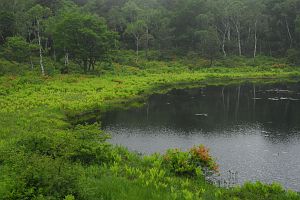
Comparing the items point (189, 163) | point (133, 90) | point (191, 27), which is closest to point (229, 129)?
point (189, 163)

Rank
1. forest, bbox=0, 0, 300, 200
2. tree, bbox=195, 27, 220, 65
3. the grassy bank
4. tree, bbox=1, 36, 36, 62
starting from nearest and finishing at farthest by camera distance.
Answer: the grassy bank → forest, bbox=0, 0, 300, 200 → tree, bbox=1, 36, 36, 62 → tree, bbox=195, 27, 220, 65

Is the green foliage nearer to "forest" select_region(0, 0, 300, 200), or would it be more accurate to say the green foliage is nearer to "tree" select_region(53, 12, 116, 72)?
"forest" select_region(0, 0, 300, 200)

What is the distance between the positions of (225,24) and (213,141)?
2887 inches

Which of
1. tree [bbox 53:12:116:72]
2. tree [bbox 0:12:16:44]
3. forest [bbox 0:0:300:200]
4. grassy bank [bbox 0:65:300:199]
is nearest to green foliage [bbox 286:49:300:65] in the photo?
forest [bbox 0:0:300:200]

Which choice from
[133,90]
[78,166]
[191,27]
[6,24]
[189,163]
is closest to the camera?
[78,166]

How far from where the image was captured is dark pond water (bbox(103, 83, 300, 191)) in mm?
23530

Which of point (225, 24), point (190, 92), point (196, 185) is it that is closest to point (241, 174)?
point (196, 185)

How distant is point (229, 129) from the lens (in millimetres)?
33062

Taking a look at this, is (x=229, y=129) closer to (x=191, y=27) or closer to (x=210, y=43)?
(x=210, y=43)

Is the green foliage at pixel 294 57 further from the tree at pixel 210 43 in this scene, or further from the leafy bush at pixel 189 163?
the leafy bush at pixel 189 163

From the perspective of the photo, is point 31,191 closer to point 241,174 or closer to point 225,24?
point 241,174

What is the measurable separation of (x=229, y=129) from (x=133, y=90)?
66.2ft

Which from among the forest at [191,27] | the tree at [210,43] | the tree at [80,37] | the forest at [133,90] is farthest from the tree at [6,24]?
the tree at [210,43]

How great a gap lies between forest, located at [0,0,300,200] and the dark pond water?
230mm
